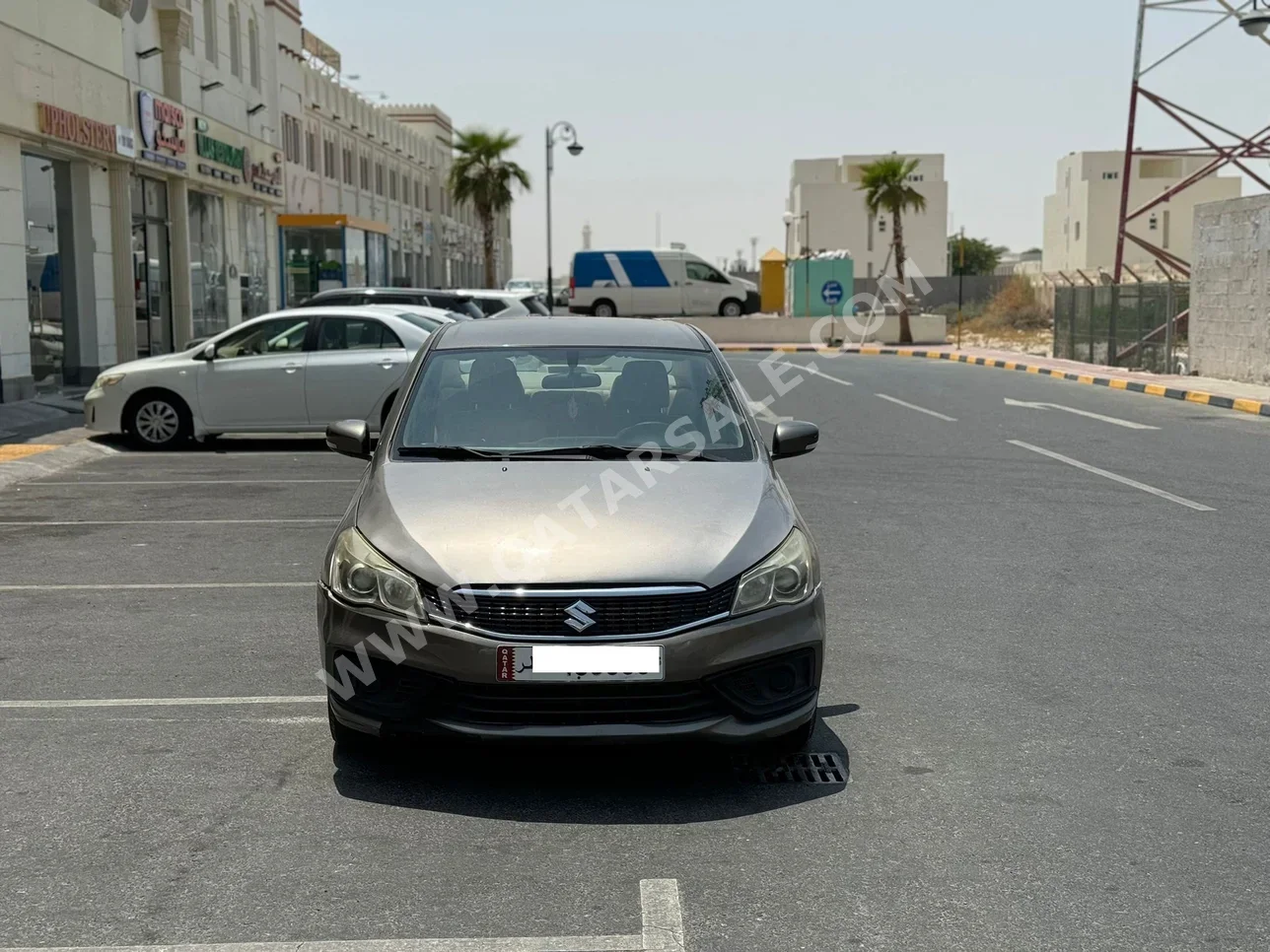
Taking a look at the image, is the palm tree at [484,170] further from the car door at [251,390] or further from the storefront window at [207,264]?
the car door at [251,390]

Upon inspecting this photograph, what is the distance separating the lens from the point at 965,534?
10.2 m

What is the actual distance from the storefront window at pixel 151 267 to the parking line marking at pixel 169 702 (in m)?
20.3

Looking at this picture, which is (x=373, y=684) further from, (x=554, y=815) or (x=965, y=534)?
(x=965, y=534)

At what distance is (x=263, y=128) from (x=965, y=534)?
28375 mm

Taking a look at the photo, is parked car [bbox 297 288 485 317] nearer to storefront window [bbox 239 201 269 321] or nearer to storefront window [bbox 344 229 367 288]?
storefront window [bbox 239 201 269 321]

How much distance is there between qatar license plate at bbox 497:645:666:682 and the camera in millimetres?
4656

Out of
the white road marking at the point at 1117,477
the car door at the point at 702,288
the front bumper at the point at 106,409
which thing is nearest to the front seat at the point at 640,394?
the white road marking at the point at 1117,477

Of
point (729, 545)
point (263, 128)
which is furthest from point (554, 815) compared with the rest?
point (263, 128)

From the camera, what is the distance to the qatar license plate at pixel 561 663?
4.66m

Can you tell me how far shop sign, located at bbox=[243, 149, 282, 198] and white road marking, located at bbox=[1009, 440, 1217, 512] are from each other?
21531 mm

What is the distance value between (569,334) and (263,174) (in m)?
29.4

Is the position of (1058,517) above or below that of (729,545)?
below

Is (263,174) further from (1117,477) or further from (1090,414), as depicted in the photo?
(1117,477)

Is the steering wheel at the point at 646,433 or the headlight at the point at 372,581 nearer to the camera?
the headlight at the point at 372,581
